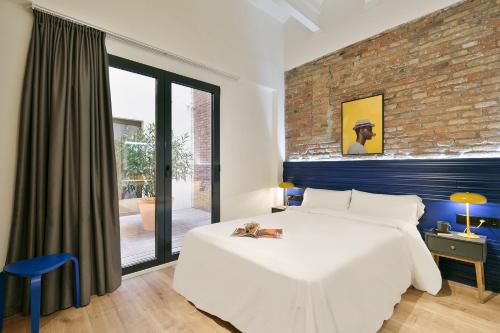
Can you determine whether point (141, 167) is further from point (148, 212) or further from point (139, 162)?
point (148, 212)

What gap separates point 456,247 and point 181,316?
2.53 m

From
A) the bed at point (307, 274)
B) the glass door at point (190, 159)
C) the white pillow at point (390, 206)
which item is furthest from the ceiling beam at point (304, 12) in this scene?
the bed at point (307, 274)

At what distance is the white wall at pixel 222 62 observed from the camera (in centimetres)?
199

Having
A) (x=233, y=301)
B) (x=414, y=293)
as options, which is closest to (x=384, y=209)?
(x=414, y=293)

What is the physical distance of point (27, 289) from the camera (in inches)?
77.1

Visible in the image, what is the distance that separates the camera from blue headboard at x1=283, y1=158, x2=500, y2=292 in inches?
93.4

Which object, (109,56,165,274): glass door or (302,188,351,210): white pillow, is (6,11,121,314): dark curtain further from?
(302,188,351,210): white pillow

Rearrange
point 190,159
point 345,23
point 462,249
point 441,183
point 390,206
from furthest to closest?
point 345,23 → point 190,159 → point 390,206 → point 441,183 → point 462,249

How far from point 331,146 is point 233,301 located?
2.75 meters

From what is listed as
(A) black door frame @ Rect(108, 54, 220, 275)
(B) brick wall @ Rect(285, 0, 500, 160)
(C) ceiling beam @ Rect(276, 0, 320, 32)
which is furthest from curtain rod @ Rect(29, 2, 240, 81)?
(B) brick wall @ Rect(285, 0, 500, 160)

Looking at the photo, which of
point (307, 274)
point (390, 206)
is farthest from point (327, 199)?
point (307, 274)

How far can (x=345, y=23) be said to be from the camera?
139 inches

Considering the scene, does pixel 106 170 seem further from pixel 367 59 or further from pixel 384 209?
pixel 367 59

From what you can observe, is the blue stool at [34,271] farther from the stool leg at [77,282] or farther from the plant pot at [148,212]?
the plant pot at [148,212]
